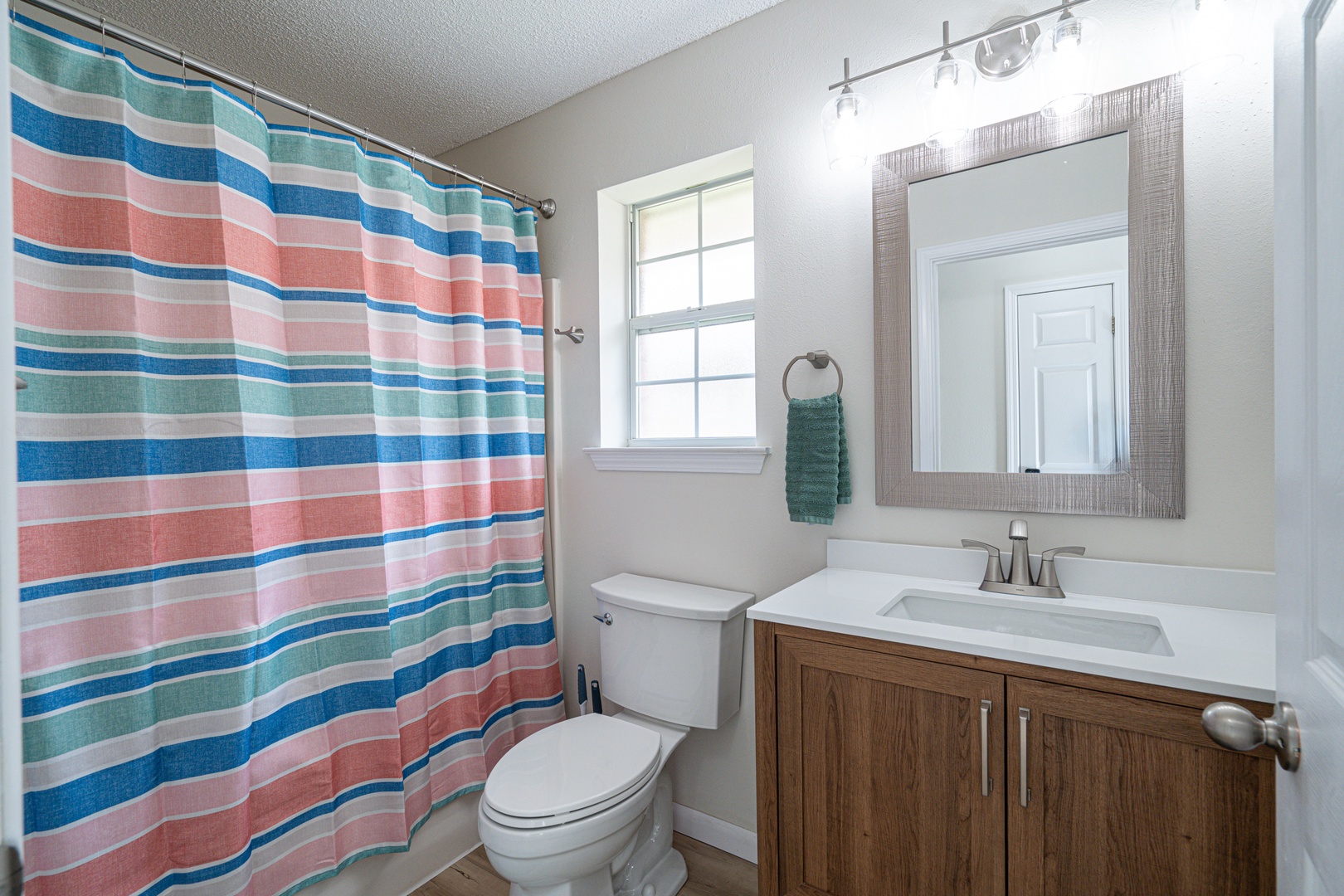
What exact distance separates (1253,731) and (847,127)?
1418mm

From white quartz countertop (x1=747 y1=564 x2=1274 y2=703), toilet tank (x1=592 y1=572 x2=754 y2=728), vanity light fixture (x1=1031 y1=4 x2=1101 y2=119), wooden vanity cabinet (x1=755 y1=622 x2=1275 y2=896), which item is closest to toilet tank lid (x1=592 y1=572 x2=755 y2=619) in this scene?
toilet tank (x1=592 y1=572 x2=754 y2=728)

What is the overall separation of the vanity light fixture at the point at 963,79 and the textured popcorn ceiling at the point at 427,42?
1.65ft

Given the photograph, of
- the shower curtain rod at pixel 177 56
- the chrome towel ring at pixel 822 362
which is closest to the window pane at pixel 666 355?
the chrome towel ring at pixel 822 362

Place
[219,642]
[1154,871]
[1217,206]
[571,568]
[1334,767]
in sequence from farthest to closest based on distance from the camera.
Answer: [571,568] < [219,642] < [1217,206] < [1154,871] < [1334,767]

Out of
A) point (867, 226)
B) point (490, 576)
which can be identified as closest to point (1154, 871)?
point (867, 226)

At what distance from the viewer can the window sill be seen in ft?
6.07

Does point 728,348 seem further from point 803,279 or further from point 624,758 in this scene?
point 624,758

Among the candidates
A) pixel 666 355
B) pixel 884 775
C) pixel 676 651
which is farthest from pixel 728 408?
pixel 884 775

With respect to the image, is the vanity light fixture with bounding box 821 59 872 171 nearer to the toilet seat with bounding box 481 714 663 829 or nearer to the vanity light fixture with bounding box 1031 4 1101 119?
the vanity light fixture with bounding box 1031 4 1101 119

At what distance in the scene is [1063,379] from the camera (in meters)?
1.41

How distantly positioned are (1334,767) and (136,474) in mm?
1799

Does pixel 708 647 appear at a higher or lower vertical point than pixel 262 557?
lower

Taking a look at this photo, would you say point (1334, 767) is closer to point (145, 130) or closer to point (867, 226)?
point (867, 226)

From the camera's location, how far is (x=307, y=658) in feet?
5.11
